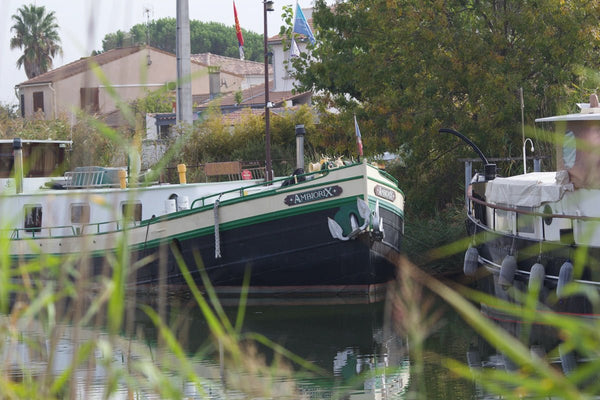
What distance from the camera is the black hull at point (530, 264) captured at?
10359 millimetres

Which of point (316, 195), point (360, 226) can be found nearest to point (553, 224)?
point (360, 226)

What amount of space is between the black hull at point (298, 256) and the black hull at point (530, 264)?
1900mm

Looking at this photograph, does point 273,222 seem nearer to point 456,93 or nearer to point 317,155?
point 456,93

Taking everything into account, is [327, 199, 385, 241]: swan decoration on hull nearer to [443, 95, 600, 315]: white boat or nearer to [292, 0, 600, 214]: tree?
[443, 95, 600, 315]: white boat

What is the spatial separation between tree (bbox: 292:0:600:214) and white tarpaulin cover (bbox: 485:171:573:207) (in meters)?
4.57

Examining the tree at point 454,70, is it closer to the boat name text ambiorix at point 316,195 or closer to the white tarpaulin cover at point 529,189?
the boat name text ambiorix at point 316,195

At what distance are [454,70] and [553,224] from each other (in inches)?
283

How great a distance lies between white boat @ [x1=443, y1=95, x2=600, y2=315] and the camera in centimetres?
1050

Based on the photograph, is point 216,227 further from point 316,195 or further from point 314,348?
point 314,348

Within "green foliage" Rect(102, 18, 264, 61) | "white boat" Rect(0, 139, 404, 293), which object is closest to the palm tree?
"green foliage" Rect(102, 18, 264, 61)

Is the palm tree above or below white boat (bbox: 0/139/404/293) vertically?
above

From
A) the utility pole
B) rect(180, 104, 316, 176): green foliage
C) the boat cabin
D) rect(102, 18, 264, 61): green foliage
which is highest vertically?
rect(102, 18, 264, 61): green foliage

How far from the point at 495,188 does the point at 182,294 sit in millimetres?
6040

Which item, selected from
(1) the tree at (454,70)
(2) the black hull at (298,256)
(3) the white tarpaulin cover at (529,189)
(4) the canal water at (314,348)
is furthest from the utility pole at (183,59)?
(3) the white tarpaulin cover at (529,189)
